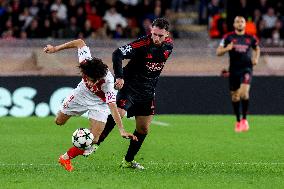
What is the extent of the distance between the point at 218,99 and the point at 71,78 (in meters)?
3.28

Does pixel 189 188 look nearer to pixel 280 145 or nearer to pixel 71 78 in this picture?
pixel 280 145

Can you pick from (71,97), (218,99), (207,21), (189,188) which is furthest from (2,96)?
(189,188)

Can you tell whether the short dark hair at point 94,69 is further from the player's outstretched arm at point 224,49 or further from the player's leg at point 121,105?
the player's outstretched arm at point 224,49

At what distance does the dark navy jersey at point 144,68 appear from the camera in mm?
11286

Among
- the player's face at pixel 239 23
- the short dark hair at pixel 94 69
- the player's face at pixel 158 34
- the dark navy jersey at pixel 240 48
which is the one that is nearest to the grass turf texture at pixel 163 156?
the short dark hair at pixel 94 69

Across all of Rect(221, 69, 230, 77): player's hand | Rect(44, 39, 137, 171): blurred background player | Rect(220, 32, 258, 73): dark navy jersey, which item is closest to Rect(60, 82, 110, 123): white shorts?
Rect(44, 39, 137, 171): blurred background player

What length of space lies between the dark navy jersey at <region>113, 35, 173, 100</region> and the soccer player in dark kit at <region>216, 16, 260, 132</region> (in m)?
5.97

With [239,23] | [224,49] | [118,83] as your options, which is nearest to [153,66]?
[118,83]

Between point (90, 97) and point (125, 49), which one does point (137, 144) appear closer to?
point (90, 97)

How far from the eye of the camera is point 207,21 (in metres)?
23.9

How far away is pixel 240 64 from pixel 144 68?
21.3ft

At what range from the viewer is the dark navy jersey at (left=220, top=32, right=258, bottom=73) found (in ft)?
57.4

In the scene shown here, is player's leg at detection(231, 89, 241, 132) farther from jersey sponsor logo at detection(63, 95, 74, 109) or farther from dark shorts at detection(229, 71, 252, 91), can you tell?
jersey sponsor logo at detection(63, 95, 74, 109)

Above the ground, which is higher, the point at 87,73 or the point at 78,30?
the point at 87,73
